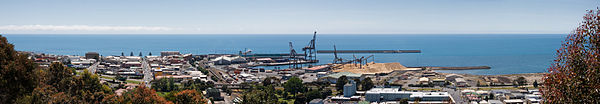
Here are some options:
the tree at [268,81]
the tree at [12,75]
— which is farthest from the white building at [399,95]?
the tree at [12,75]

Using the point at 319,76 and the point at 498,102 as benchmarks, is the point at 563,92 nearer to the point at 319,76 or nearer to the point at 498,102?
the point at 498,102

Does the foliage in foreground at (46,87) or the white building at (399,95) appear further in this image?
the white building at (399,95)

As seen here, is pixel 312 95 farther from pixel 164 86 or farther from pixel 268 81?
pixel 164 86

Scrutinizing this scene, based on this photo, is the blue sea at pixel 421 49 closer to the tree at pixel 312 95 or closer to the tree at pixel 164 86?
the tree at pixel 312 95

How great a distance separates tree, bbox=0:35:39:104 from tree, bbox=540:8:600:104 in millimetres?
8081

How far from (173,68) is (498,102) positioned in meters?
26.3

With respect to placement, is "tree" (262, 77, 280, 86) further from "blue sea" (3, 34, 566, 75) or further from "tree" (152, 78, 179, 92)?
"blue sea" (3, 34, 566, 75)

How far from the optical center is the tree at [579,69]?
3701mm

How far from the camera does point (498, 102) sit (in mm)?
19062

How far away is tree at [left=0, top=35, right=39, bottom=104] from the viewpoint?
7.46m

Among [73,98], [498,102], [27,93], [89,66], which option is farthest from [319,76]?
[27,93]

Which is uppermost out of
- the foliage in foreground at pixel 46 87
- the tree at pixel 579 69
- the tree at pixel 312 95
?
the tree at pixel 579 69

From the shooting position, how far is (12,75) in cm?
761

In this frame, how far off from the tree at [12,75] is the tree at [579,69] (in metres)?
8.08
